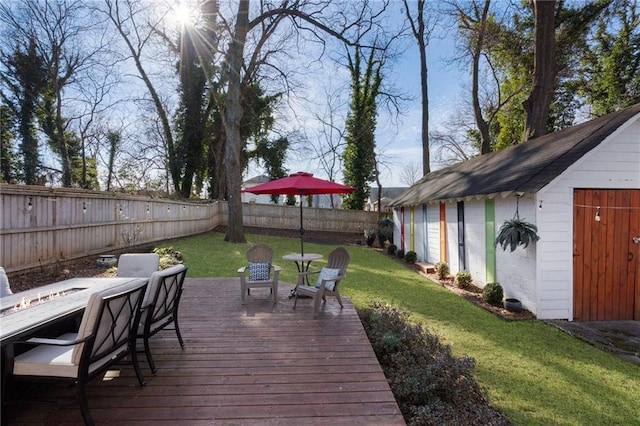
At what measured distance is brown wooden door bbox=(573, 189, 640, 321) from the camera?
6117 millimetres

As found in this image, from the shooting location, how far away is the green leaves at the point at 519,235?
5883mm

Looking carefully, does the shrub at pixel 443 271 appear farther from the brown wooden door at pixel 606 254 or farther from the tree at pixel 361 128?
the tree at pixel 361 128

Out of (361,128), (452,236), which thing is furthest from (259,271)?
(361,128)

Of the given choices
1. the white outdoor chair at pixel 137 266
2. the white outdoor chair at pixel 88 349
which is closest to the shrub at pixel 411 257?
the white outdoor chair at pixel 137 266

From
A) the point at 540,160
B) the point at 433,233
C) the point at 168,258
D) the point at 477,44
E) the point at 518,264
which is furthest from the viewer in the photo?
the point at 477,44

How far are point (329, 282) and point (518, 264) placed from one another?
13.0 feet

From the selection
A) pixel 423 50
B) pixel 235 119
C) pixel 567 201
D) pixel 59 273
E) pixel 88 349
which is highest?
pixel 423 50

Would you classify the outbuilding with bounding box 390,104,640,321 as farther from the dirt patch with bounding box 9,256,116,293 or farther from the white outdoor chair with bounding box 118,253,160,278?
the dirt patch with bounding box 9,256,116,293

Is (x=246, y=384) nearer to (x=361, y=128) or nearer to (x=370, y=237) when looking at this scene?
(x=370, y=237)

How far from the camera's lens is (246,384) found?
3.05 m

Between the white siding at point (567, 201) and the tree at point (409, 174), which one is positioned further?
the tree at point (409, 174)

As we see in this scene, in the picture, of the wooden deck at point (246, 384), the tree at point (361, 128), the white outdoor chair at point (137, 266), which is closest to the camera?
the wooden deck at point (246, 384)

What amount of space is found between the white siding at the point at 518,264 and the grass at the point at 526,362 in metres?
0.66

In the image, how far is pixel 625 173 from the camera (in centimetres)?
618
